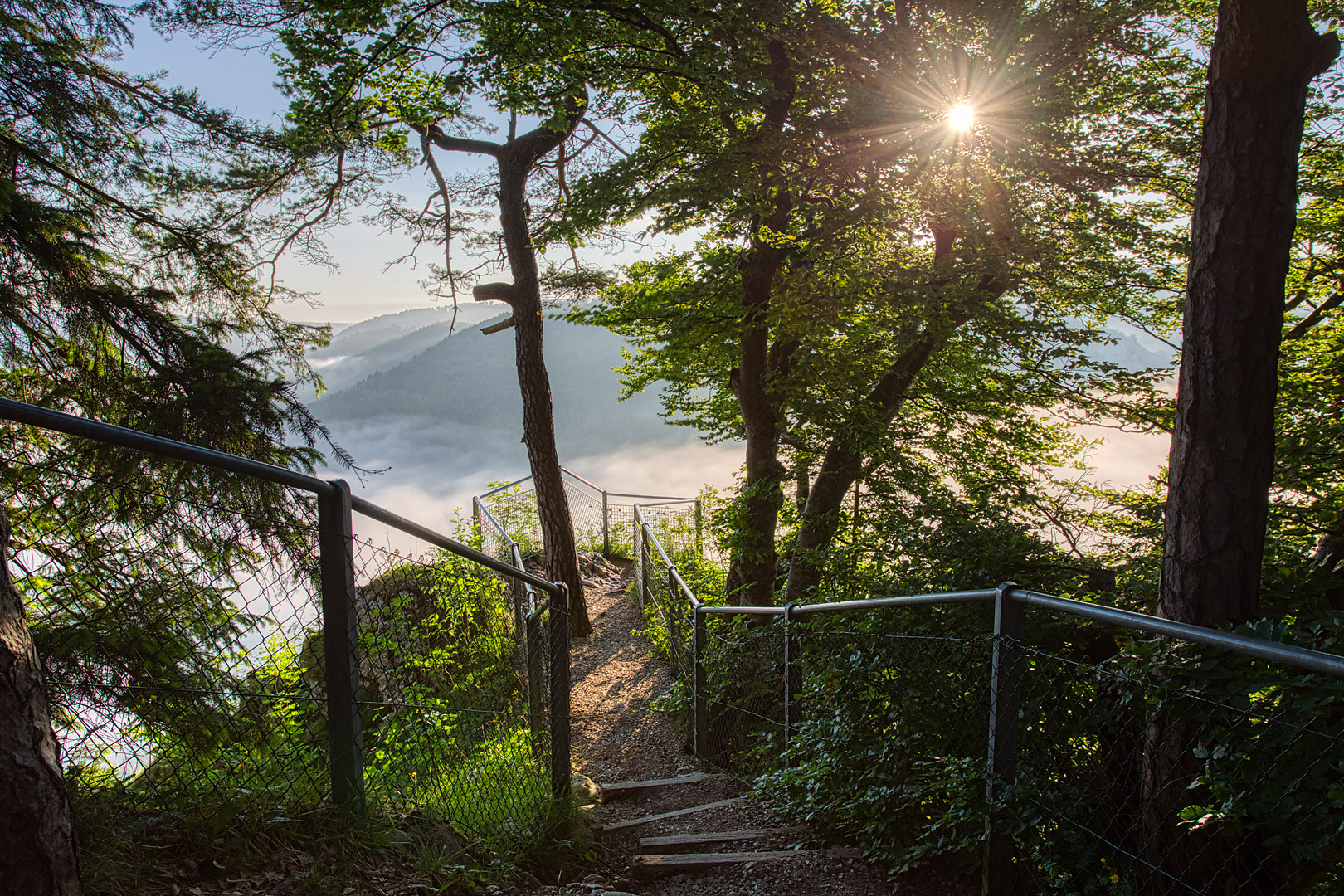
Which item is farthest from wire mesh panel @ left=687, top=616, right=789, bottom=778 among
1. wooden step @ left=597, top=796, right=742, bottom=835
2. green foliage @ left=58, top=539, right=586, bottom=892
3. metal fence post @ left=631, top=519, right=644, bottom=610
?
metal fence post @ left=631, top=519, right=644, bottom=610

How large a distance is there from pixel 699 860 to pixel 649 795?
2110 mm

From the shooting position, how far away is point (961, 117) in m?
6.18

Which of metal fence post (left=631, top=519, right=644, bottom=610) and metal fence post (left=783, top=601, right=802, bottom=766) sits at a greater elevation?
metal fence post (left=631, top=519, right=644, bottom=610)

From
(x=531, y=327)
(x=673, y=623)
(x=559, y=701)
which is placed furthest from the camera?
(x=531, y=327)

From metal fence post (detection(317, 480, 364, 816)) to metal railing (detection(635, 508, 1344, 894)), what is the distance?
76.4 inches

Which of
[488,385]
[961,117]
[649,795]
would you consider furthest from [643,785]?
[488,385]

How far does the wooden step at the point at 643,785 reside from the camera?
515 cm

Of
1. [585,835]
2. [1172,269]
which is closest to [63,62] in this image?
[585,835]

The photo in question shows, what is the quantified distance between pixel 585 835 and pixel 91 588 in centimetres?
238

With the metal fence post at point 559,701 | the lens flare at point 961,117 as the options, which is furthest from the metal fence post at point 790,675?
the lens flare at point 961,117

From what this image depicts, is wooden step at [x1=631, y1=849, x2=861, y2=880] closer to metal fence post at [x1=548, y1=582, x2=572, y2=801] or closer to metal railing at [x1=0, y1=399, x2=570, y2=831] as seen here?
metal fence post at [x1=548, y1=582, x2=572, y2=801]

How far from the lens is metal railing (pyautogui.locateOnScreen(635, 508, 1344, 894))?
5.72ft

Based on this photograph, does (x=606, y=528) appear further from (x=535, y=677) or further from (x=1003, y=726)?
(x=1003, y=726)

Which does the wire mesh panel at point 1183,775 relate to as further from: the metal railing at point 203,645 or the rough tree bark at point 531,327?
the rough tree bark at point 531,327
